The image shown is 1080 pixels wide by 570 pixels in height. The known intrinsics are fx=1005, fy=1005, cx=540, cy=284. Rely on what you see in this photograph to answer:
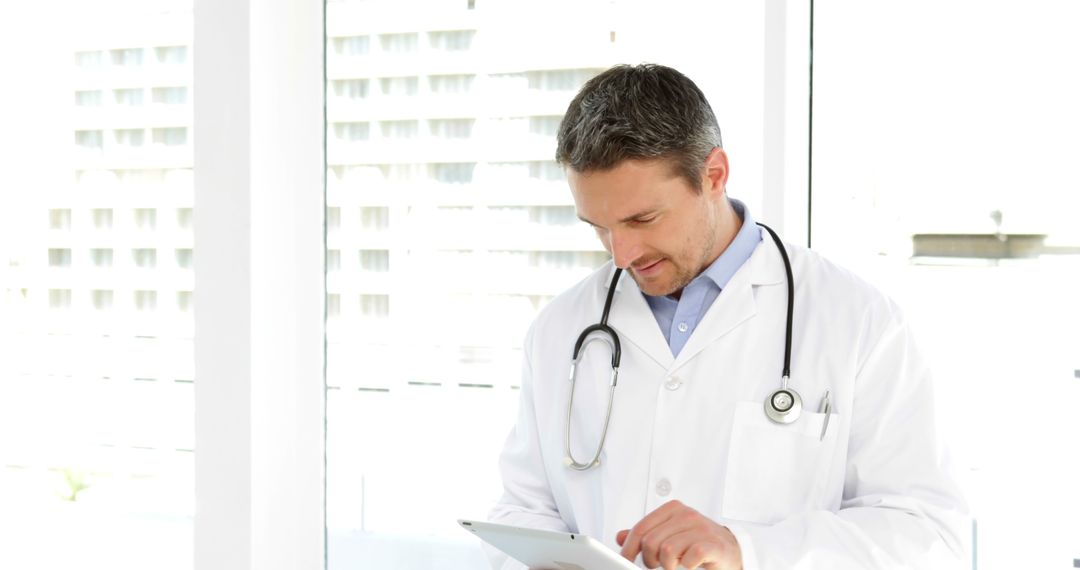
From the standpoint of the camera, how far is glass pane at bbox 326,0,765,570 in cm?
191

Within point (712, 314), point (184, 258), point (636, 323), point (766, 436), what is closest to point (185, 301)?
point (184, 258)

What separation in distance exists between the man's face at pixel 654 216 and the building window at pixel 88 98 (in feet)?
4.36

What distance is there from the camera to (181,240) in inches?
85.5

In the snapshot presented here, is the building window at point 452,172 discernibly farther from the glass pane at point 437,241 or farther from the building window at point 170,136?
the building window at point 170,136

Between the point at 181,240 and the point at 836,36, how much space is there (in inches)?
55.1

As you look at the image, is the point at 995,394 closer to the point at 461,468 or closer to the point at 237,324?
the point at 461,468

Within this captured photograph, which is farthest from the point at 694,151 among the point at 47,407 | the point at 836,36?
the point at 47,407

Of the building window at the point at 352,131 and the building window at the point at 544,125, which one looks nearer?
the building window at the point at 544,125

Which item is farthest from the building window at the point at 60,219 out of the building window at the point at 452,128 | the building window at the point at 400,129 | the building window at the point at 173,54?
the building window at the point at 452,128

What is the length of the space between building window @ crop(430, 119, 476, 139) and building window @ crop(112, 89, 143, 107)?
69 centimetres

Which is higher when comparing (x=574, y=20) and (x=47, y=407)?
(x=574, y=20)

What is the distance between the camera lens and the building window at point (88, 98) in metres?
2.22

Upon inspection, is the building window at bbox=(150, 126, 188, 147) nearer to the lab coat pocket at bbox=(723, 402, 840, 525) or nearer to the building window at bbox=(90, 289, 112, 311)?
the building window at bbox=(90, 289, 112, 311)

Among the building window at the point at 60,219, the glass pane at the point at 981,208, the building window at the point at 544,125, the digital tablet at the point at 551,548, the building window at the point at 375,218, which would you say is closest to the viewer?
the digital tablet at the point at 551,548
